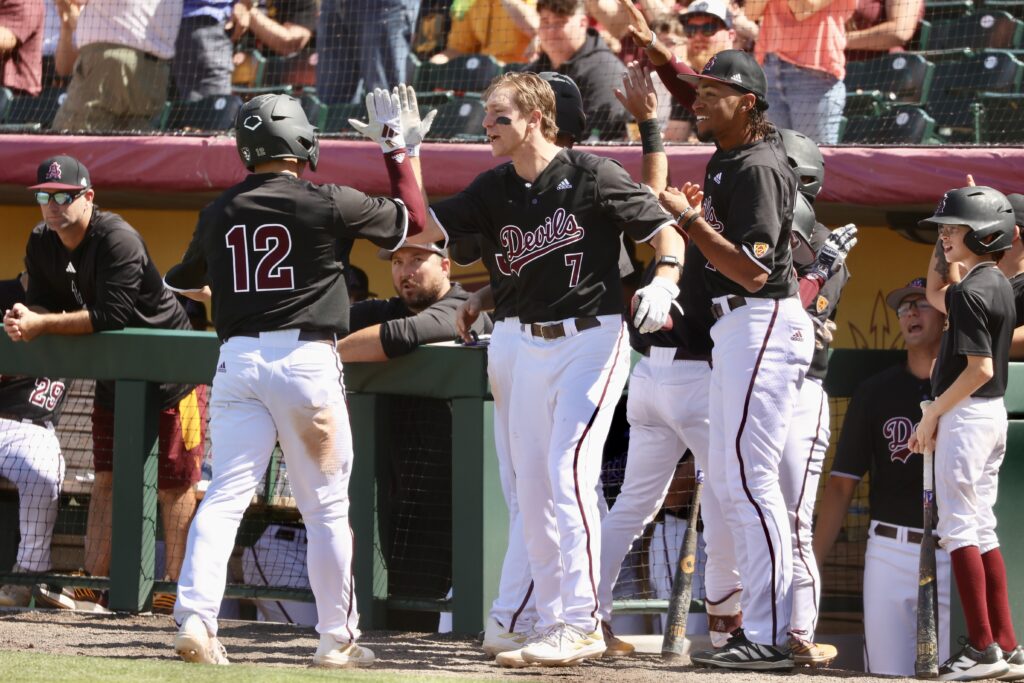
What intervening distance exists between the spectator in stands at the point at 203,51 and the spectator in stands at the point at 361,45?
556mm

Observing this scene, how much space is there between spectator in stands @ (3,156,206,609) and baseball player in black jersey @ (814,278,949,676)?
96.6 inches

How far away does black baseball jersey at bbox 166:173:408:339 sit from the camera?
3818 mm

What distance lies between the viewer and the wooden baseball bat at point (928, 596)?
159 inches

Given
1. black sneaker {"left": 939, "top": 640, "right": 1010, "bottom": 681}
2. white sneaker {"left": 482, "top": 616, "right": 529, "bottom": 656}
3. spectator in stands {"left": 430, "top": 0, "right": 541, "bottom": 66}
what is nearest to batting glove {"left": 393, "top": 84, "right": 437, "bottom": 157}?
white sneaker {"left": 482, "top": 616, "right": 529, "bottom": 656}

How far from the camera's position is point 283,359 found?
378 cm

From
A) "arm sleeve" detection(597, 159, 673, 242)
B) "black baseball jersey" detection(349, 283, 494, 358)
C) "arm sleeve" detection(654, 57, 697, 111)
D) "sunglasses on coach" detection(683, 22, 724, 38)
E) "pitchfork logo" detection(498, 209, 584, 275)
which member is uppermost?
"sunglasses on coach" detection(683, 22, 724, 38)

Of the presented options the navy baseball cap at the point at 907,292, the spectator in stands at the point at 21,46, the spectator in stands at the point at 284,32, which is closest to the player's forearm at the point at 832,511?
the navy baseball cap at the point at 907,292

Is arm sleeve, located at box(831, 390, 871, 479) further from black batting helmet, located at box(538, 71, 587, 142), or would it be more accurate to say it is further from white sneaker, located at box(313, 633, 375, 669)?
white sneaker, located at box(313, 633, 375, 669)

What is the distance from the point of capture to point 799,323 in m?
3.90

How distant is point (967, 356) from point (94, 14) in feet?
19.0

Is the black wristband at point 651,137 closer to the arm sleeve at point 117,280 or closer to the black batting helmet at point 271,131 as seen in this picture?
the black batting helmet at point 271,131

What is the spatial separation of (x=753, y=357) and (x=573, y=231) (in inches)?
24.5

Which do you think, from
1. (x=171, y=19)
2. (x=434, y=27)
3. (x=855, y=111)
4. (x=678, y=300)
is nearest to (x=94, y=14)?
(x=171, y=19)

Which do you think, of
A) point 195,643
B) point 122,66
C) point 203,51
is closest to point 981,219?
point 195,643
